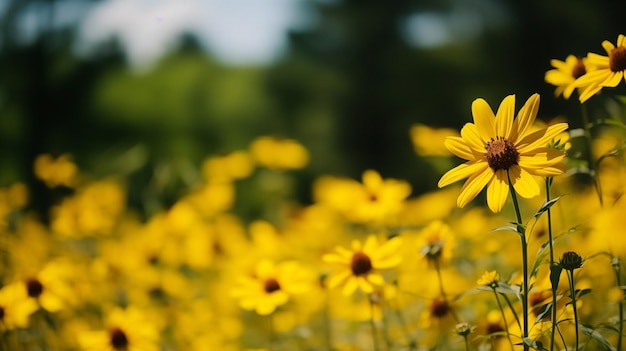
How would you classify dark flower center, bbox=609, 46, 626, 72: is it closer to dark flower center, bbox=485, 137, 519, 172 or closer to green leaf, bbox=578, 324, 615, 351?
dark flower center, bbox=485, 137, 519, 172

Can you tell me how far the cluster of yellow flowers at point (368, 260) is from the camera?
0.87m

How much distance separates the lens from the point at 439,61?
858cm

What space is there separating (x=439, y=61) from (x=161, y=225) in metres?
6.91

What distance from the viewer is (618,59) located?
917 mm

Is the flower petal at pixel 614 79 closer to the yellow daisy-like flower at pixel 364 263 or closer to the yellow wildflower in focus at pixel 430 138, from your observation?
the yellow daisy-like flower at pixel 364 263

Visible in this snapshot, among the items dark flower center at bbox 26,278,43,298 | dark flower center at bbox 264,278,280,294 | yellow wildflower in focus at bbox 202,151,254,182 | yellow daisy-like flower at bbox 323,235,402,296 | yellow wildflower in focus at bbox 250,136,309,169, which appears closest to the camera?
yellow daisy-like flower at bbox 323,235,402,296

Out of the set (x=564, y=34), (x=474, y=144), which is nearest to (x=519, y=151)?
(x=474, y=144)

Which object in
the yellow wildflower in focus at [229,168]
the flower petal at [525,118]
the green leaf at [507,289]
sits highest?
the yellow wildflower in focus at [229,168]

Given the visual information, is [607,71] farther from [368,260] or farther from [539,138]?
[368,260]

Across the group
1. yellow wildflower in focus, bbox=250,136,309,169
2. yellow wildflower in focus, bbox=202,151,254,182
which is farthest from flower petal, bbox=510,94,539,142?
yellow wildflower in focus, bbox=250,136,309,169

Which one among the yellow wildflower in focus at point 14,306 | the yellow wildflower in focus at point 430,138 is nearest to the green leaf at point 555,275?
the yellow wildflower in focus at point 14,306

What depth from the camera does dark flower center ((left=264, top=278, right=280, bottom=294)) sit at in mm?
1333

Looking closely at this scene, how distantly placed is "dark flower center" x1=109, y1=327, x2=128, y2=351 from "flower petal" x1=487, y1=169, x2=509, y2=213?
0.82 metres

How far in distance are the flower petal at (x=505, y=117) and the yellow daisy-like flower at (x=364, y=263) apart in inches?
14.7
